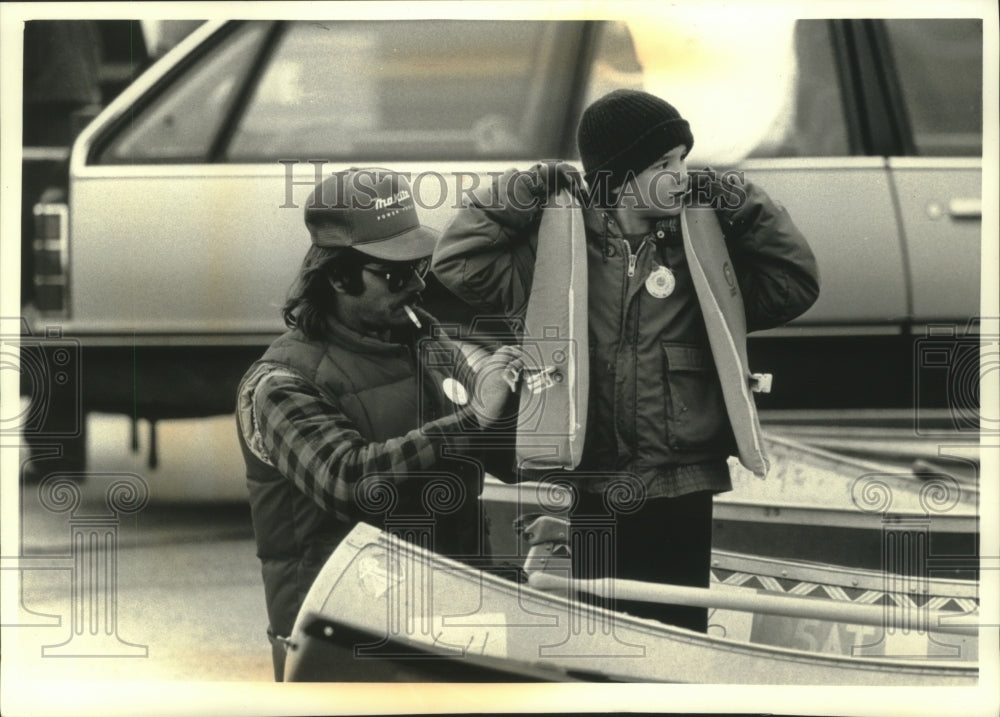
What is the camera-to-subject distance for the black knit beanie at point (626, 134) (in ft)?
11.7

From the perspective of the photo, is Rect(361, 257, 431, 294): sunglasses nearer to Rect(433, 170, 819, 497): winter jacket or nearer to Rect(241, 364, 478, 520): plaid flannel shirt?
Rect(433, 170, 819, 497): winter jacket

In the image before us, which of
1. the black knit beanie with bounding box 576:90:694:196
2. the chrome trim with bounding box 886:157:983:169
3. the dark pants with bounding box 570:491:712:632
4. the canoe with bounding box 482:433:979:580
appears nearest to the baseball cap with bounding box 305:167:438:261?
the black knit beanie with bounding box 576:90:694:196

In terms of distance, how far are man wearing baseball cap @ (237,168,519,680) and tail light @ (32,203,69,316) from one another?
0.51m

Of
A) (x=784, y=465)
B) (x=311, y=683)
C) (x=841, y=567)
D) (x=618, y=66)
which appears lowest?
(x=311, y=683)

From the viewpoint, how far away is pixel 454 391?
359cm

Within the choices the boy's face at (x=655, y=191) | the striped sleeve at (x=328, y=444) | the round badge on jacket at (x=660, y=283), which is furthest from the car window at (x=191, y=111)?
the round badge on jacket at (x=660, y=283)

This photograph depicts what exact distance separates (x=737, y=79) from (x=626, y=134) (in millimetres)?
327

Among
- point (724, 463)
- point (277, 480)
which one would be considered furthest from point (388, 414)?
point (724, 463)

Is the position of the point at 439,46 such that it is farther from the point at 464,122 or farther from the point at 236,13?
the point at 236,13

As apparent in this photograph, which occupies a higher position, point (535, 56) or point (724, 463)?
point (535, 56)

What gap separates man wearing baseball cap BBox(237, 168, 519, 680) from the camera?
3570mm

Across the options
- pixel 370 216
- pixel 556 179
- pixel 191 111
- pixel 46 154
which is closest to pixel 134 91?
pixel 191 111

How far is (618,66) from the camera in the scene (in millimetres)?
3629

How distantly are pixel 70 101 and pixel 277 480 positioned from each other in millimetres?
1067
